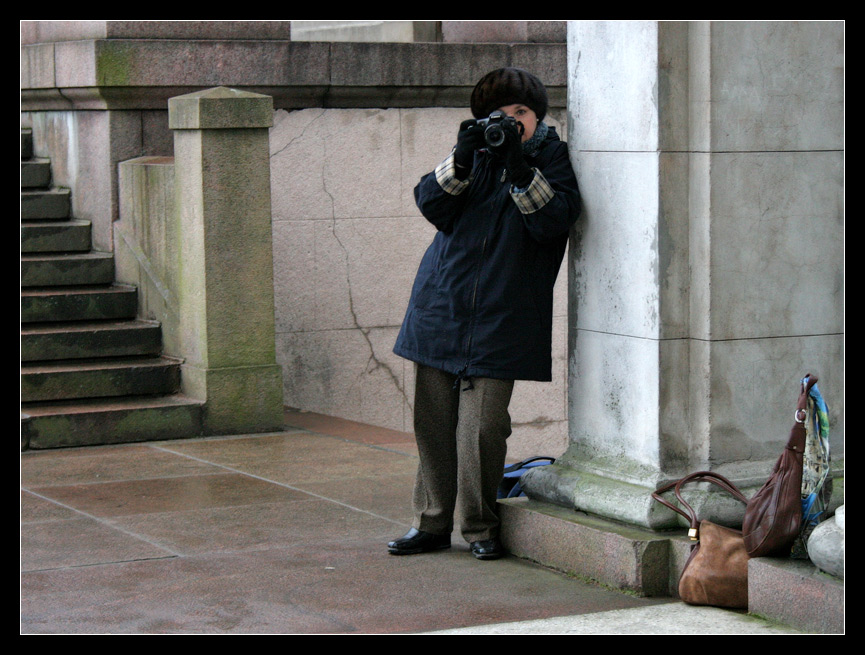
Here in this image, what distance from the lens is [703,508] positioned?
4539 millimetres

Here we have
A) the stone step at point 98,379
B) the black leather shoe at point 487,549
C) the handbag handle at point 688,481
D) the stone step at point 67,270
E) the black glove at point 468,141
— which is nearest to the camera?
the handbag handle at point 688,481

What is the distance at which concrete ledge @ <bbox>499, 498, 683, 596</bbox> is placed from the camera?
Answer: 14.8 feet

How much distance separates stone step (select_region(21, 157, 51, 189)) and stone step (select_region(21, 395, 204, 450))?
2234mm

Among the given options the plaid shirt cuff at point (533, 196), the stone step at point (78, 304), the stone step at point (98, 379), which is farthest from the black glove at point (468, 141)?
the stone step at point (78, 304)

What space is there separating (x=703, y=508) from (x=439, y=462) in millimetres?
1046

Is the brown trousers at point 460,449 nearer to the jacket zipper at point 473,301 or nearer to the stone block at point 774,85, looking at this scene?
the jacket zipper at point 473,301

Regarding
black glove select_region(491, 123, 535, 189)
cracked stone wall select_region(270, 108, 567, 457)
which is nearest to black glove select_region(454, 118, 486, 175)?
black glove select_region(491, 123, 535, 189)

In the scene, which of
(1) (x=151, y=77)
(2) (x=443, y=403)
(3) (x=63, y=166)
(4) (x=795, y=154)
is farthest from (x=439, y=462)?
(3) (x=63, y=166)

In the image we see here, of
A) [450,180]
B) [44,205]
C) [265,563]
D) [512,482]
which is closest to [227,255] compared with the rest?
[44,205]

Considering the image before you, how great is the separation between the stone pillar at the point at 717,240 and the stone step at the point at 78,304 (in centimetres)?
446

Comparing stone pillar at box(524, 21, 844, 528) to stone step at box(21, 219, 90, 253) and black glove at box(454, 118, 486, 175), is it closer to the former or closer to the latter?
black glove at box(454, 118, 486, 175)

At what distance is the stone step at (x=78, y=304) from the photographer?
8289 mm

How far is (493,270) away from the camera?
16.0 ft

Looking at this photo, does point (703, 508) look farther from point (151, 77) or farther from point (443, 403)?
point (151, 77)
